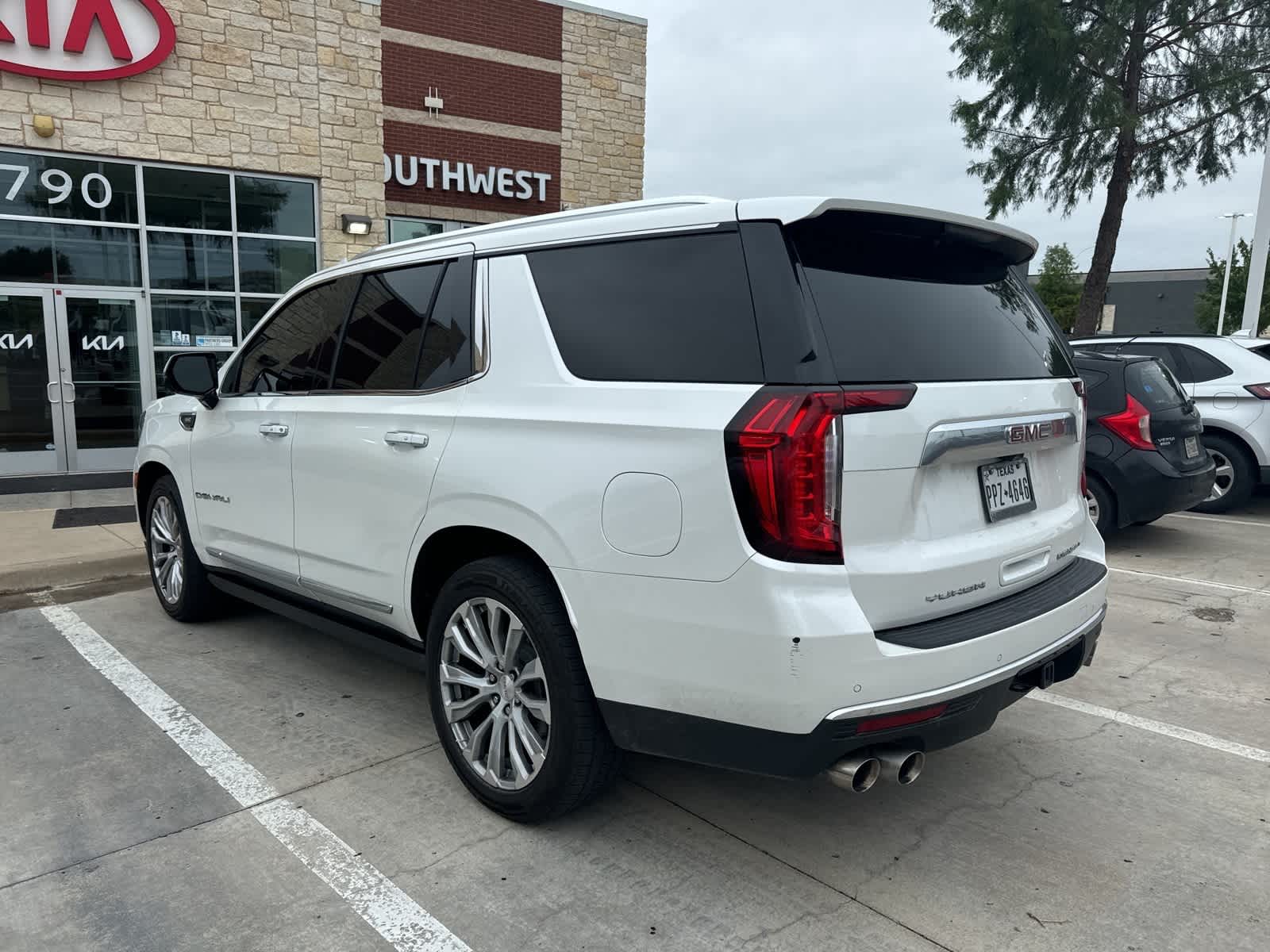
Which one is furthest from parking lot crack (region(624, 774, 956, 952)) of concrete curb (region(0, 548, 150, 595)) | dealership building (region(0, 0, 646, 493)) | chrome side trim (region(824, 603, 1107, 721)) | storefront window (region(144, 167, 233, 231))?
storefront window (region(144, 167, 233, 231))

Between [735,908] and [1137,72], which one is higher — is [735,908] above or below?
below

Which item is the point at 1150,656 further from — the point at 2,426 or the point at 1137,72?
the point at 1137,72

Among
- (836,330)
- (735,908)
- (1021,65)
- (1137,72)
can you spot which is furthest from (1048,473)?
(1137,72)

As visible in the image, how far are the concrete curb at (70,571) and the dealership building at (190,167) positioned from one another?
15.0ft

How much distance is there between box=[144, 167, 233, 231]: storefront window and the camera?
1080cm

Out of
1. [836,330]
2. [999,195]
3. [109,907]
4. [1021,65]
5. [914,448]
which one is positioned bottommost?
[109,907]

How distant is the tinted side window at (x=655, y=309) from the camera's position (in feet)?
7.97

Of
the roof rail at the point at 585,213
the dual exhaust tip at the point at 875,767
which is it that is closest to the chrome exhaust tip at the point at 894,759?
the dual exhaust tip at the point at 875,767

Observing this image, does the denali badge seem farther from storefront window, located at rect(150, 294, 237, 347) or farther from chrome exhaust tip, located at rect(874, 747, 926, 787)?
storefront window, located at rect(150, 294, 237, 347)

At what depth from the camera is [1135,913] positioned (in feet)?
8.38

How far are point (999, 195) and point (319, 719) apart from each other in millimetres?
16126

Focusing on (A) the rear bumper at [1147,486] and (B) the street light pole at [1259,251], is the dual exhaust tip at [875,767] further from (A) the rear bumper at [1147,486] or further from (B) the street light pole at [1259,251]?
(B) the street light pole at [1259,251]

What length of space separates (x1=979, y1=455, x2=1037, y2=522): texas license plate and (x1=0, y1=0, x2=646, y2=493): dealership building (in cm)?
977

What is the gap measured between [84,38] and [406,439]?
959 cm
